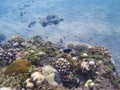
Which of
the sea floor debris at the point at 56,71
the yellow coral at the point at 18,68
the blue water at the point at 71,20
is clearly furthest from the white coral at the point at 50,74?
the blue water at the point at 71,20

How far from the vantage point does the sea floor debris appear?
7.70 metres

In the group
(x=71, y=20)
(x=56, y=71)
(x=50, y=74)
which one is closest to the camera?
(x=50, y=74)

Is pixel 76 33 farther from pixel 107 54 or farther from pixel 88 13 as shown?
pixel 107 54

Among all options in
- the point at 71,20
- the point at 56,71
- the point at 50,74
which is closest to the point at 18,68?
the point at 50,74

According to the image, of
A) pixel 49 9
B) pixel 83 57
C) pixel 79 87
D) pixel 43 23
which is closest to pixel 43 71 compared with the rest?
pixel 79 87

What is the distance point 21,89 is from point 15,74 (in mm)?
867

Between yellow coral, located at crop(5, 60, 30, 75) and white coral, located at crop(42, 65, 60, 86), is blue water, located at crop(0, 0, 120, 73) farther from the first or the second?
yellow coral, located at crop(5, 60, 30, 75)

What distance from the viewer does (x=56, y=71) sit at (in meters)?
8.39

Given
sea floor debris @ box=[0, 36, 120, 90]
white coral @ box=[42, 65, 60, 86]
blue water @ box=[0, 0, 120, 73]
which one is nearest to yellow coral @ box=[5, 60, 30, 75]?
sea floor debris @ box=[0, 36, 120, 90]

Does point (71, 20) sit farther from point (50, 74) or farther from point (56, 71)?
point (50, 74)

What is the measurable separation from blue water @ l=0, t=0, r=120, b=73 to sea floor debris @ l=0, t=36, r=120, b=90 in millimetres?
9952

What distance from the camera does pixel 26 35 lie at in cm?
2756

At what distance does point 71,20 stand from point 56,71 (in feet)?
73.5

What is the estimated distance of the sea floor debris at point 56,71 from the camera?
25.3ft
